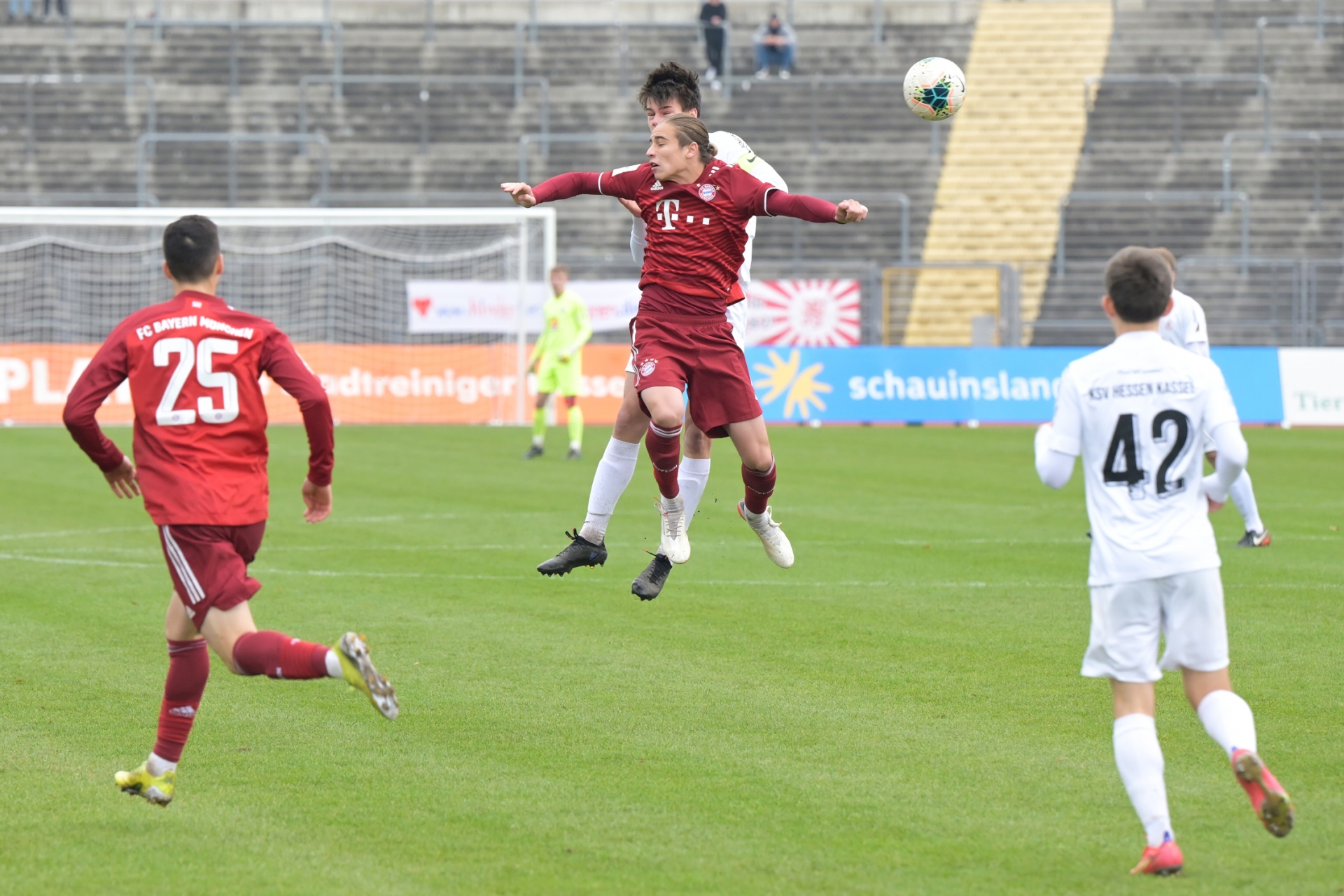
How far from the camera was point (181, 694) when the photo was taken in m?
6.02

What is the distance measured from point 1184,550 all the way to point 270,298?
27.0m

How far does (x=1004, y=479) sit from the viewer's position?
18922mm

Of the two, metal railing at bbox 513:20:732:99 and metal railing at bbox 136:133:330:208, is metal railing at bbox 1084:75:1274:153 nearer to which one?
metal railing at bbox 513:20:732:99

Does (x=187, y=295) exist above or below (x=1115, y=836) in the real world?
above

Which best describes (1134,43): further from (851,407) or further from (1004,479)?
(1004,479)

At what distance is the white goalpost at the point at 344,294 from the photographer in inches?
1053

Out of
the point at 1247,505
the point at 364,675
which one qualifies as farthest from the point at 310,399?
the point at 1247,505

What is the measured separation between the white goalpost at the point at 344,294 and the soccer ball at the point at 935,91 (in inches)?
680

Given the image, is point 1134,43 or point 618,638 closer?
point 618,638

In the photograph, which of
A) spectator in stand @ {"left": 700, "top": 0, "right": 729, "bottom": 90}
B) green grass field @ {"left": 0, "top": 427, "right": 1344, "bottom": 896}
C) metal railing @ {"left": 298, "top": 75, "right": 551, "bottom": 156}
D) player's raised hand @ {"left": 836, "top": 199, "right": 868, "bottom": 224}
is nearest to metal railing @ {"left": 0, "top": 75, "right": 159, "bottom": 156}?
metal railing @ {"left": 298, "top": 75, "right": 551, "bottom": 156}

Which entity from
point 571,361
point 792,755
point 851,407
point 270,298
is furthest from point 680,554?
point 270,298

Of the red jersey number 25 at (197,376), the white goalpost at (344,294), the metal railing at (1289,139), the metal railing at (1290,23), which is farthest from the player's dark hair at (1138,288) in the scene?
the metal railing at (1290,23)

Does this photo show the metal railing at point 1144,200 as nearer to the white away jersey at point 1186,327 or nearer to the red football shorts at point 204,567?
the white away jersey at point 1186,327

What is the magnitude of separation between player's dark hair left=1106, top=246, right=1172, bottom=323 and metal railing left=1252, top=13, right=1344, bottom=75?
110ft
